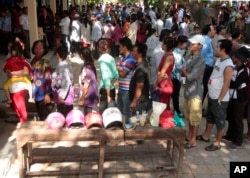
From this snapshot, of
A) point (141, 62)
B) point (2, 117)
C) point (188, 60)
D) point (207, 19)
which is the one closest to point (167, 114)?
point (141, 62)

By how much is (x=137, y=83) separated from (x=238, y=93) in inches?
65.4

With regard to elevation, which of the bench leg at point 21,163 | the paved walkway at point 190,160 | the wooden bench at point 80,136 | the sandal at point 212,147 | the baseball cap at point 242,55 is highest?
the baseball cap at point 242,55

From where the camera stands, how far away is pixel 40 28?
39.8 ft

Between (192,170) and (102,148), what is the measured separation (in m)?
1.34

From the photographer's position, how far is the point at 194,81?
16.5 feet

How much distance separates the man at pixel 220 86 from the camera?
4.80 metres

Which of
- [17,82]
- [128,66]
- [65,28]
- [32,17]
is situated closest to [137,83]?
[128,66]

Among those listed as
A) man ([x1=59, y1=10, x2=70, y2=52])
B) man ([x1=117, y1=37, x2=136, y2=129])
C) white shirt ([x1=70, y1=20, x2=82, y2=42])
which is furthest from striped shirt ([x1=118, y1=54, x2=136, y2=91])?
man ([x1=59, y1=10, x2=70, y2=52])

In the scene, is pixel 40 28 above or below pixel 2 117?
above

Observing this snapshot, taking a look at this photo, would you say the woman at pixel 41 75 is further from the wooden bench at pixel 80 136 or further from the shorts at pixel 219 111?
the shorts at pixel 219 111

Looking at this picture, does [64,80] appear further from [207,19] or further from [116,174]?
[207,19]

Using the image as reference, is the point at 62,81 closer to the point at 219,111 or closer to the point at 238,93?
the point at 219,111

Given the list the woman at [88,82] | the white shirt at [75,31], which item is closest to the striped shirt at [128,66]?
the woman at [88,82]

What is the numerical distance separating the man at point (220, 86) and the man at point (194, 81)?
186 millimetres
